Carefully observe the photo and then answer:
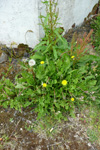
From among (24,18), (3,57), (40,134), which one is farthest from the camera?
(3,57)

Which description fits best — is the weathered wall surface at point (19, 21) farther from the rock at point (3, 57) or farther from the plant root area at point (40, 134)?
the plant root area at point (40, 134)

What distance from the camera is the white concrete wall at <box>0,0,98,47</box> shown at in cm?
260

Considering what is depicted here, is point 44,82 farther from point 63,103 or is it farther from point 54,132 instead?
point 54,132

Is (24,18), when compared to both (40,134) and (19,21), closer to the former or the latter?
(19,21)

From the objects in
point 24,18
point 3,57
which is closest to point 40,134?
point 3,57

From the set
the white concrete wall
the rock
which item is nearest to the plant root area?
the rock

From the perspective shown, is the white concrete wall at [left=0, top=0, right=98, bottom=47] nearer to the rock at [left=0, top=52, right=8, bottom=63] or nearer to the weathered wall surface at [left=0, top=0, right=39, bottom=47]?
the weathered wall surface at [left=0, top=0, right=39, bottom=47]

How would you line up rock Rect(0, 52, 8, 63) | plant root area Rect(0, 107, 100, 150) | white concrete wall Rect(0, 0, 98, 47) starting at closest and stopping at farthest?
plant root area Rect(0, 107, 100, 150) < white concrete wall Rect(0, 0, 98, 47) < rock Rect(0, 52, 8, 63)

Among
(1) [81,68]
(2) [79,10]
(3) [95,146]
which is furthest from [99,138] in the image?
(2) [79,10]

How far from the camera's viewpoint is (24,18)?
9.15 feet

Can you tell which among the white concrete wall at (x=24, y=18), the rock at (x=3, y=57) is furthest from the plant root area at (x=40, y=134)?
the white concrete wall at (x=24, y=18)

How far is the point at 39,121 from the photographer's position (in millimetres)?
2105

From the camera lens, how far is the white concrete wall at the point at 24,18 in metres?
2.60

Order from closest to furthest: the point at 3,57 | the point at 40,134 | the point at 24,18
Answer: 1. the point at 40,134
2. the point at 24,18
3. the point at 3,57
